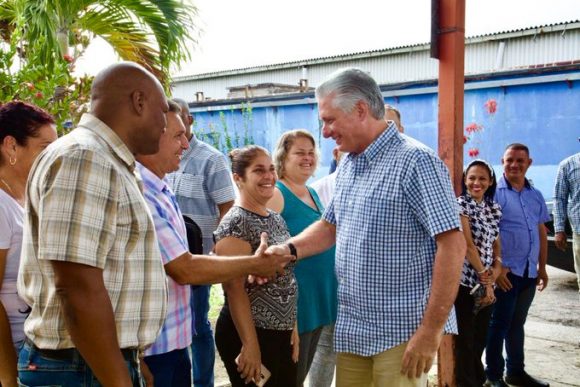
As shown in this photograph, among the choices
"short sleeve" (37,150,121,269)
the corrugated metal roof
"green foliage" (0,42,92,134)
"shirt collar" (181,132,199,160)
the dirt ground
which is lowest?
the dirt ground

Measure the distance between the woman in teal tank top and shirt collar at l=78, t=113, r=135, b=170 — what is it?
174cm

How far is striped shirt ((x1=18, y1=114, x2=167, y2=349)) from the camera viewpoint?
64.5 inches

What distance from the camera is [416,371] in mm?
2512

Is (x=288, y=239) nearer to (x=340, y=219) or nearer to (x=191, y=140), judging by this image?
(x=340, y=219)

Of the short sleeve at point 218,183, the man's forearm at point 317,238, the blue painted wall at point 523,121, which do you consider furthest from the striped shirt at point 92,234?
the blue painted wall at point 523,121

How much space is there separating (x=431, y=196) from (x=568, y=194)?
4.31 metres

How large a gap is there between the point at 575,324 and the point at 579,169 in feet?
6.77

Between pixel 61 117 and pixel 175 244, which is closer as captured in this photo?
pixel 175 244

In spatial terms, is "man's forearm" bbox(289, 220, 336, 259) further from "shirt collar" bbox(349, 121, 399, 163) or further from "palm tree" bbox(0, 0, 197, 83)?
"palm tree" bbox(0, 0, 197, 83)

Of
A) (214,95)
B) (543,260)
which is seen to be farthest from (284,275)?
(214,95)

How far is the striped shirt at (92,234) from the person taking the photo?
1.64 m

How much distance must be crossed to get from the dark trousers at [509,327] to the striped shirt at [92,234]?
363 centimetres

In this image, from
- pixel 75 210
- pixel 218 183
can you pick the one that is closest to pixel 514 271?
pixel 218 183

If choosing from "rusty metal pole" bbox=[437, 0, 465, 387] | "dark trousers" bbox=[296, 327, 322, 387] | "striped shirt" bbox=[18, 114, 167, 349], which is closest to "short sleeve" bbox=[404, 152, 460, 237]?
"striped shirt" bbox=[18, 114, 167, 349]
